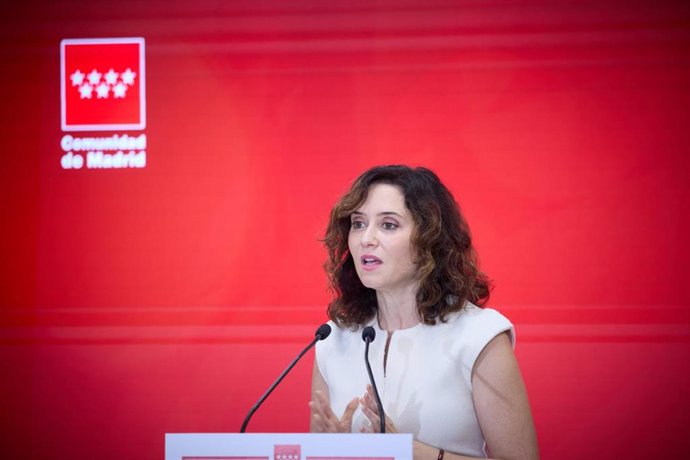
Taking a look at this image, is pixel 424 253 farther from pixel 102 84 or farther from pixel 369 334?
pixel 102 84

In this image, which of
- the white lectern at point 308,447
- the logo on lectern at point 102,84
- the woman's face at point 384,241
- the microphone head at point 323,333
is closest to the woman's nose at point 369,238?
the woman's face at point 384,241

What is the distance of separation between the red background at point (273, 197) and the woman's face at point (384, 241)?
810 mm

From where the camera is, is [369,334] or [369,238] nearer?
[369,334]

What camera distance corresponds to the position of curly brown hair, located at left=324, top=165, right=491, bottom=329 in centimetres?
177

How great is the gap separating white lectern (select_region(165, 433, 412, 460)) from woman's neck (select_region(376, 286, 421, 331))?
62cm

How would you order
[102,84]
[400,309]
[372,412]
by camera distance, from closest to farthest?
[372,412]
[400,309]
[102,84]

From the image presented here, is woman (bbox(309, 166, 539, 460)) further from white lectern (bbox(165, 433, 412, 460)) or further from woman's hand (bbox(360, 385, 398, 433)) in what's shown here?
white lectern (bbox(165, 433, 412, 460))

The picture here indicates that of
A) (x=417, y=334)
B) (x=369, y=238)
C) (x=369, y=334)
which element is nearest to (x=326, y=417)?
(x=369, y=334)

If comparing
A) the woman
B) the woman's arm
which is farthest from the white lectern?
the woman's arm

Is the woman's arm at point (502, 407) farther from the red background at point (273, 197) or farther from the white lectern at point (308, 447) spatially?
the red background at point (273, 197)

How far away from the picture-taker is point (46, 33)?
2.64 meters

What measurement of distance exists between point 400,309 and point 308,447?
669 millimetres

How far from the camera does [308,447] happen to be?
122 cm

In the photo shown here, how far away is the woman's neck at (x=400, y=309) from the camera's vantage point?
1816mm
